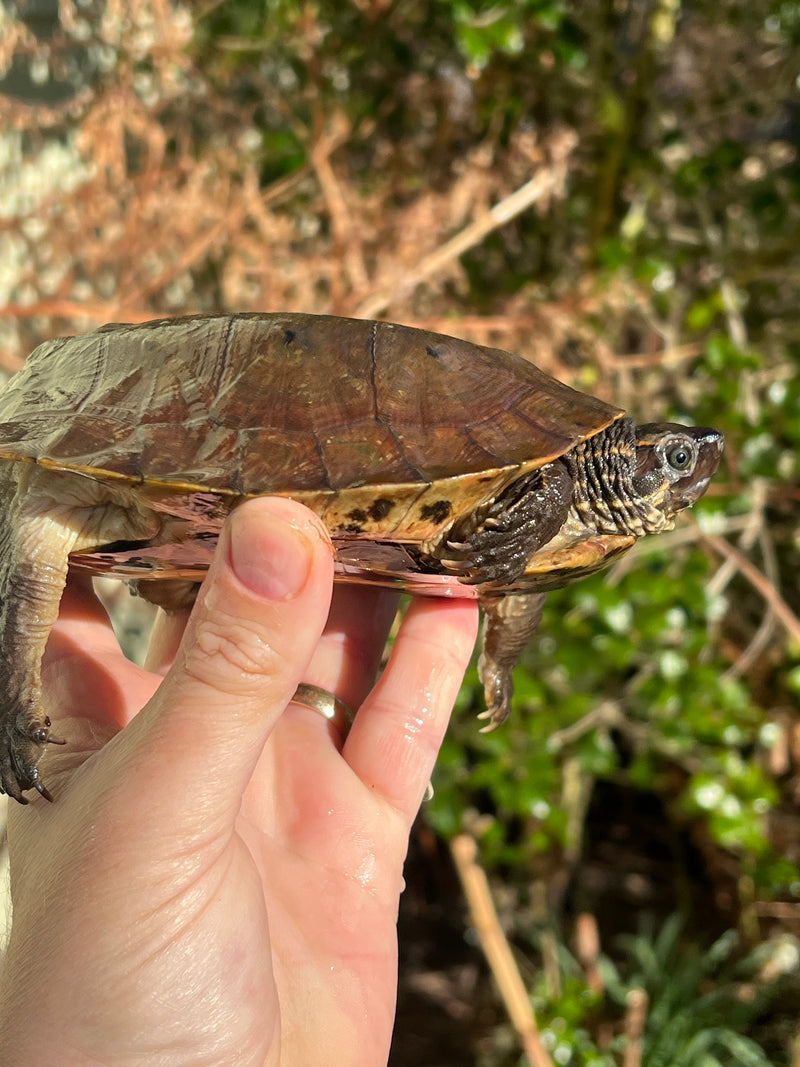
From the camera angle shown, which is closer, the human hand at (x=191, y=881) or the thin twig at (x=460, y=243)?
the human hand at (x=191, y=881)

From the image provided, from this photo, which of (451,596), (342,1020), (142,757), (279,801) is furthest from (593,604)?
(142,757)

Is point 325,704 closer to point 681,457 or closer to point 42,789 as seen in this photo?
point 42,789

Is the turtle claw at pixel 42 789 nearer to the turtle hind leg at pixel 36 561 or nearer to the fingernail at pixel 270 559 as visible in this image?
the turtle hind leg at pixel 36 561

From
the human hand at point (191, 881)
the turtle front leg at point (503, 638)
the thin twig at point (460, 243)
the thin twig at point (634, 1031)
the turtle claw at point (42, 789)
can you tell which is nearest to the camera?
the human hand at point (191, 881)

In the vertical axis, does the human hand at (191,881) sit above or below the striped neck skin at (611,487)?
below

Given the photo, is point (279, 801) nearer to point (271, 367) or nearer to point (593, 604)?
point (271, 367)

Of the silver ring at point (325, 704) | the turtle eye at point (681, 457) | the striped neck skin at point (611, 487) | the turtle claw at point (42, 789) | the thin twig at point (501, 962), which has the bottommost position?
the thin twig at point (501, 962)

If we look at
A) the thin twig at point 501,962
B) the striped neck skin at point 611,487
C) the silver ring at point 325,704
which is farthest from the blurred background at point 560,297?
the striped neck skin at point 611,487

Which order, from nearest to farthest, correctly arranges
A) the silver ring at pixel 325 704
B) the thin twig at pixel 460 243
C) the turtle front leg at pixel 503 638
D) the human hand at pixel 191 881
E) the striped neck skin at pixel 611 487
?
1. the human hand at pixel 191 881
2. the striped neck skin at pixel 611 487
3. the turtle front leg at pixel 503 638
4. the silver ring at pixel 325 704
5. the thin twig at pixel 460 243
